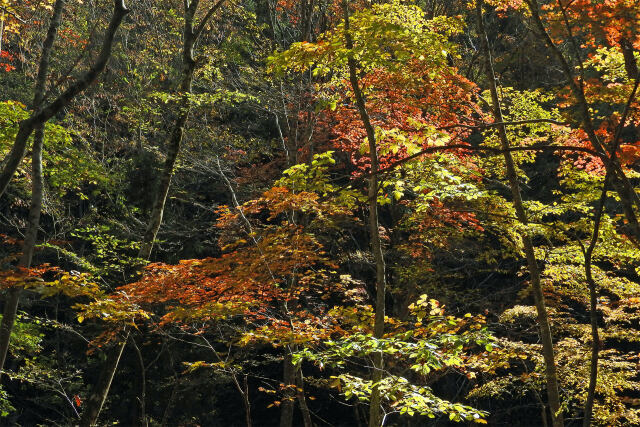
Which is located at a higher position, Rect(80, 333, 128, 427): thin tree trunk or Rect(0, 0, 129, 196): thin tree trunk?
Rect(0, 0, 129, 196): thin tree trunk

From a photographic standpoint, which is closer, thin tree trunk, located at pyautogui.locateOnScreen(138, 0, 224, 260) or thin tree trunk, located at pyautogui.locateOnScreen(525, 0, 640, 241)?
thin tree trunk, located at pyautogui.locateOnScreen(525, 0, 640, 241)

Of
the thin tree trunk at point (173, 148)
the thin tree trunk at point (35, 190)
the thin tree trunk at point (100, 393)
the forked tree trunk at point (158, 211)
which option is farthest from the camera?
the thin tree trunk at point (173, 148)

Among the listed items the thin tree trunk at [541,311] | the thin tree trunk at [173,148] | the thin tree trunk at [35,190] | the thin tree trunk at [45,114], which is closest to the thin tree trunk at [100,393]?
the thin tree trunk at [35,190]

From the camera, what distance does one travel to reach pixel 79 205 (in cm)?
1391

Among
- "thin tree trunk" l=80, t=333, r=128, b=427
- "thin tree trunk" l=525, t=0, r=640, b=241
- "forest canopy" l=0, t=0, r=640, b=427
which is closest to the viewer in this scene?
"thin tree trunk" l=525, t=0, r=640, b=241

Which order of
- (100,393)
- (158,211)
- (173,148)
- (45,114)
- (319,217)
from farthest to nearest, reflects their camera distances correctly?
(173,148) → (158,211) → (100,393) → (319,217) → (45,114)

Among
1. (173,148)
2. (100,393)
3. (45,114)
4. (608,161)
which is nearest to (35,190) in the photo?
(173,148)

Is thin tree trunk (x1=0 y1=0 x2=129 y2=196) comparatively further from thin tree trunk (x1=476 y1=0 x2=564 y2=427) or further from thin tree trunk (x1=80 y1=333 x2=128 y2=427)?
thin tree trunk (x1=476 y1=0 x2=564 y2=427)

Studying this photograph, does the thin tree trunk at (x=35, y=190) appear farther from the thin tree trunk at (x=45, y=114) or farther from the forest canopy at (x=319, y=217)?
the thin tree trunk at (x=45, y=114)

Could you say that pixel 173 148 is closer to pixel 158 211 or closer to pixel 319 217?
pixel 158 211

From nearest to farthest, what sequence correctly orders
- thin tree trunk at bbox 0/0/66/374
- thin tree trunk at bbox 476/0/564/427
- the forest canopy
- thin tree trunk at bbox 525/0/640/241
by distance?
thin tree trunk at bbox 525/0/640/241, the forest canopy, thin tree trunk at bbox 476/0/564/427, thin tree trunk at bbox 0/0/66/374

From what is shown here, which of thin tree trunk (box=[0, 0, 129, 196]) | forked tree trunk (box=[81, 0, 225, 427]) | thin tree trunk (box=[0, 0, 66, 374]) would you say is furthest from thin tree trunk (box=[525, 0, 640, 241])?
forked tree trunk (box=[81, 0, 225, 427])

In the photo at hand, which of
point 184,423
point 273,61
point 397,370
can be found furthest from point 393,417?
point 273,61

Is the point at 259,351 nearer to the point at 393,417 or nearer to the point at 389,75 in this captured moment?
the point at 393,417
